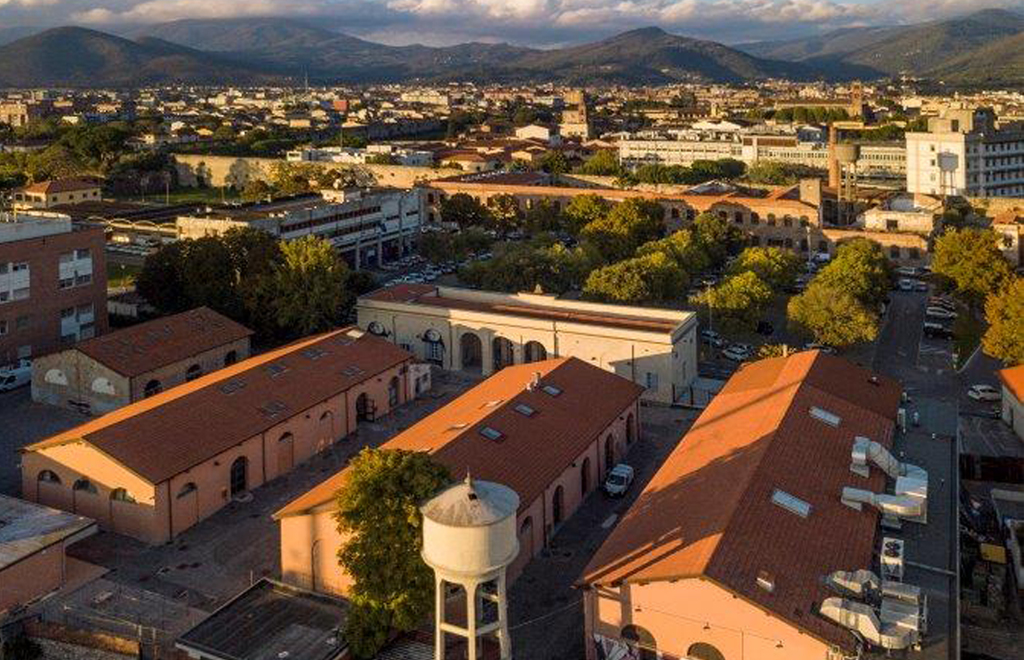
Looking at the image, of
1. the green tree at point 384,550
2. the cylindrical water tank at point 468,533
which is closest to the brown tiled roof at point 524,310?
the green tree at point 384,550

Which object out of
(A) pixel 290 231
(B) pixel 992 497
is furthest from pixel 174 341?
(B) pixel 992 497

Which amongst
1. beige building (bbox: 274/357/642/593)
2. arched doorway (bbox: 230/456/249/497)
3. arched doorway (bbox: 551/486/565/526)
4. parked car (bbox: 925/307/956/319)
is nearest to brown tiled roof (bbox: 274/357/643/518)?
beige building (bbox: 274/357/642/593)

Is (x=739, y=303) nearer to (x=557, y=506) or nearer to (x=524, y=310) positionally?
(x=524, y=310)

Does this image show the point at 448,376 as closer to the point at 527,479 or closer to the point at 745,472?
the point at 527,479

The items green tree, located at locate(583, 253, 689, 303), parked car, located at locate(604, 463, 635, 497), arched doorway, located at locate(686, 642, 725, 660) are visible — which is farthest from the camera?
green tree, located at locate(583, 253, 689, 303)

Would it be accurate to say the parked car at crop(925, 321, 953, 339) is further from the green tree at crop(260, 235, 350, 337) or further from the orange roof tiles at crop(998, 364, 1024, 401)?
the green tree at crop(260, 235, 350, 337)

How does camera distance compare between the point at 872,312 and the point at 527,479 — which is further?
the point at 872,312
